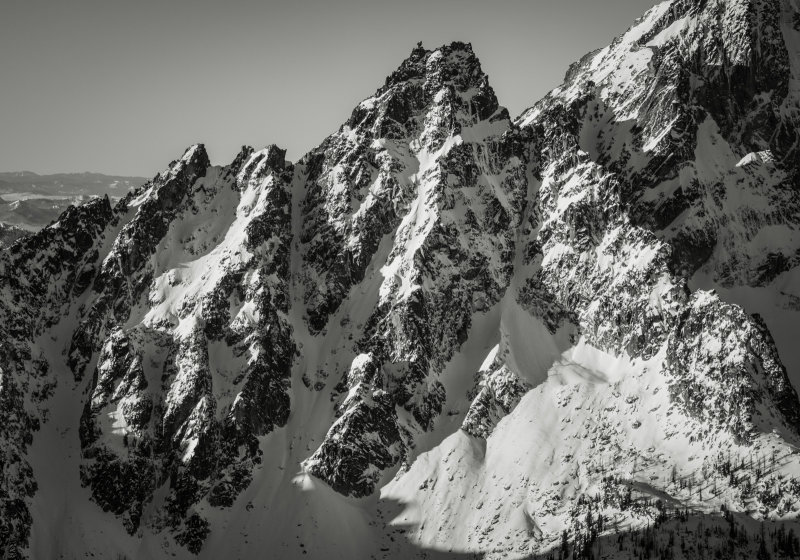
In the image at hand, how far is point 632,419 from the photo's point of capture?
19912cm

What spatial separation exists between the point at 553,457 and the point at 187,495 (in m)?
87.8

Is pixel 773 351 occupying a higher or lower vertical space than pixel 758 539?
higher

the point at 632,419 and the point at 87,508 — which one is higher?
the point at 632,419

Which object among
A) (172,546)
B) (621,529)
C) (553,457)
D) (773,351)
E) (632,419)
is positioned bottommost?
(172,546)

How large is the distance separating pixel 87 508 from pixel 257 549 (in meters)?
41.1

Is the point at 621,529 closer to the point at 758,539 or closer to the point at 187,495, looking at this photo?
the point at 758,539

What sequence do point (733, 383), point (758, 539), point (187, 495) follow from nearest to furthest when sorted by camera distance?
point (758, 539), point (733, 383), point (187, 495)

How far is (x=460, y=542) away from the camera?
188 meters

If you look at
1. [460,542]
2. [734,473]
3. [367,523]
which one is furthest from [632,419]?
[367,523]

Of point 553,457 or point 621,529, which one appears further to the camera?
point 553,457

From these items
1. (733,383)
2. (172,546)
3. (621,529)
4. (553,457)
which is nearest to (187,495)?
(172,546)

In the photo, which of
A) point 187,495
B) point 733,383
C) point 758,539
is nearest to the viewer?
point 758,539

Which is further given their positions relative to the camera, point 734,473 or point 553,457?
point 553,457

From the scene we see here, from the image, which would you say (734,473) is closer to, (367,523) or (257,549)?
(367,523)
